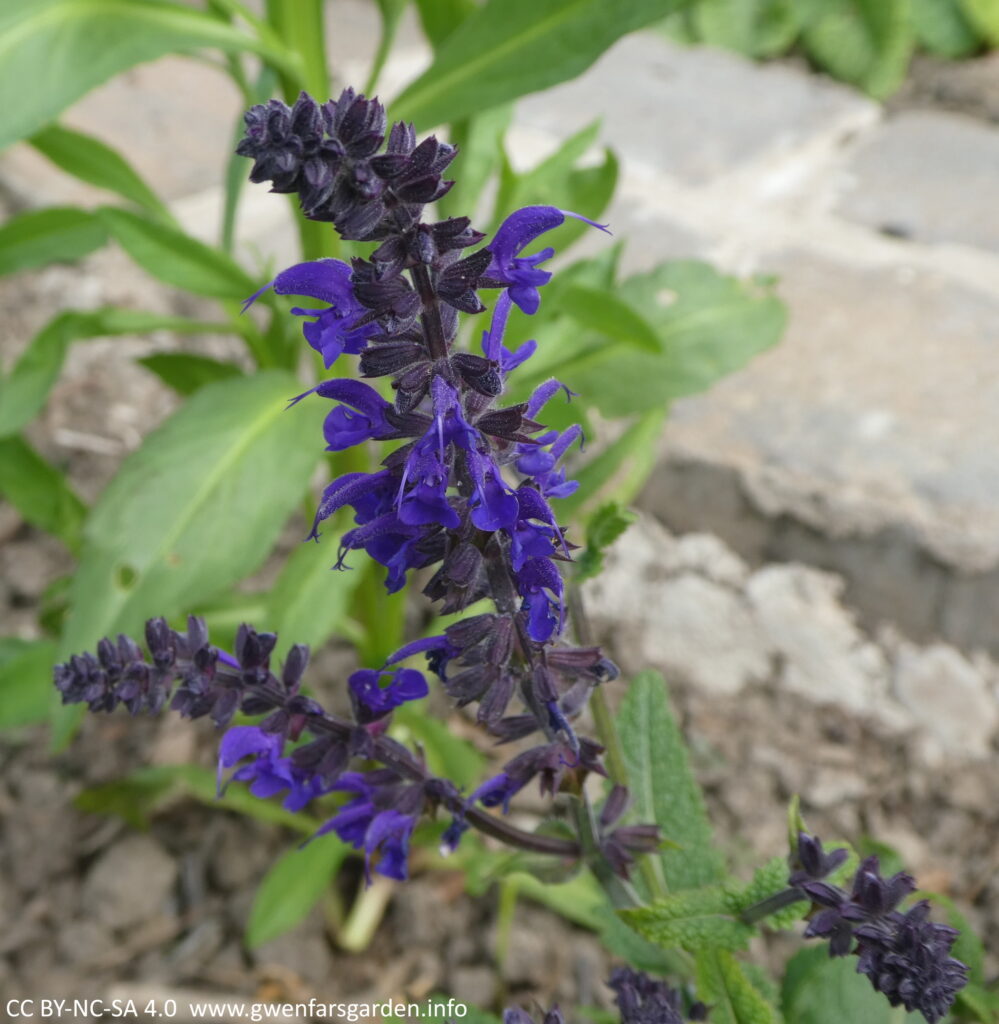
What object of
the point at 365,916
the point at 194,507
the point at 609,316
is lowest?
the point at 365,916

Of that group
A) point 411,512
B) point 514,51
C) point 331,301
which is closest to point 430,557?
point 411,512

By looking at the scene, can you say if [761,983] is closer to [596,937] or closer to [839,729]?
[596,937]

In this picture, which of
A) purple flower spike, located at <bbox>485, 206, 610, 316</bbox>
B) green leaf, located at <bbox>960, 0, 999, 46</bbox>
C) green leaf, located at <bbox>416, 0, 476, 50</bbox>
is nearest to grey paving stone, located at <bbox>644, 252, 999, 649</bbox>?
green leaf, located at <bbox>416, 0, 476, 50</bbox>

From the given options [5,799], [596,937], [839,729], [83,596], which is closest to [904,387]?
[839,729]

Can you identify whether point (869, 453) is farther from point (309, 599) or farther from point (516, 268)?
point (516, 268)

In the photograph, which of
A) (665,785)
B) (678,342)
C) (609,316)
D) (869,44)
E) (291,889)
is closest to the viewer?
(665,785)

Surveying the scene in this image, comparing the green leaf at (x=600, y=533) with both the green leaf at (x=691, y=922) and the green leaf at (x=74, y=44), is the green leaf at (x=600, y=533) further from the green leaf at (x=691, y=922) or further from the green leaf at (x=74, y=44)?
the green leaf at (x=74, y=44)
